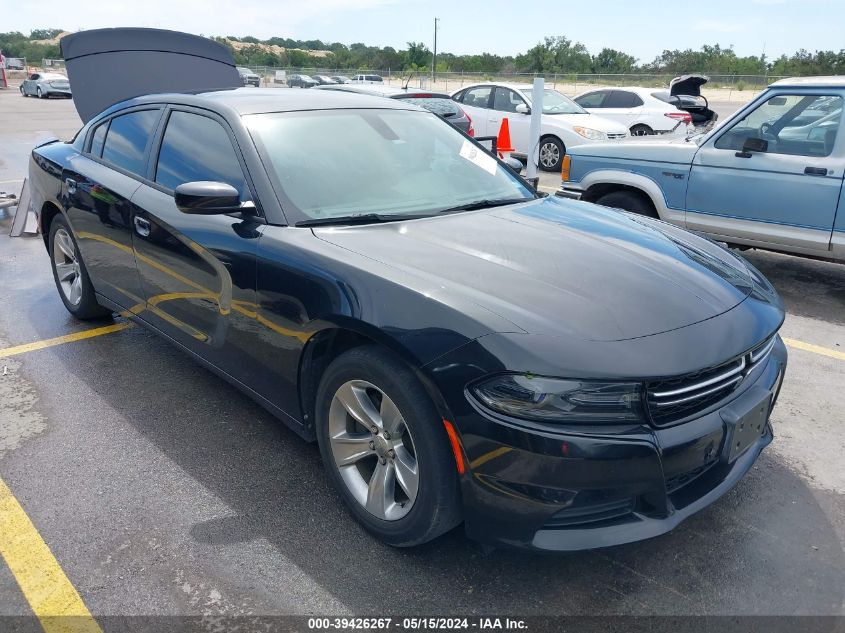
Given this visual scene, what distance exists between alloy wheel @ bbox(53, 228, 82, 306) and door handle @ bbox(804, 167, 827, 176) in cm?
531

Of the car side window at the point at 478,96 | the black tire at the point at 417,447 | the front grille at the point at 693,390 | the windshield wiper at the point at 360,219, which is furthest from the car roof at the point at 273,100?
the car side window at the point at 478,96

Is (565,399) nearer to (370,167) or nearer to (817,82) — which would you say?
(370,167)

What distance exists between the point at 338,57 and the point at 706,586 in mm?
92815

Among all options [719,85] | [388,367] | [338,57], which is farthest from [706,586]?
[338,57]

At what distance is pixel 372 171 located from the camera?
10.6 ft

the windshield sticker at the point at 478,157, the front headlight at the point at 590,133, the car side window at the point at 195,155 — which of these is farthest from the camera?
the front headlight at the point at 590,133

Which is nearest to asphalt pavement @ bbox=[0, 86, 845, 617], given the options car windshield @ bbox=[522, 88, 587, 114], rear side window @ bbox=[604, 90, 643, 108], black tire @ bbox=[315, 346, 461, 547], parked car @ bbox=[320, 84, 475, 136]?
black tire @ bbox=[315, 346, 461, 547]

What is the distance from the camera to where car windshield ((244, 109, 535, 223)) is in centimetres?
300

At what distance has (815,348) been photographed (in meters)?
4.51

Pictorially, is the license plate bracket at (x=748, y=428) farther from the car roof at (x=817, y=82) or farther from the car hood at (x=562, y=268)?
the car roof at (x=817, y=82)

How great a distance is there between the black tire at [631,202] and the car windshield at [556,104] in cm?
653

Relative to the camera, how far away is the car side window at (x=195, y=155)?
3143 mm

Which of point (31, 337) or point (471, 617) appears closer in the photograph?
point (471, 617)

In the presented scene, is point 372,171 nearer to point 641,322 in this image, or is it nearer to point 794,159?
point 641,322
